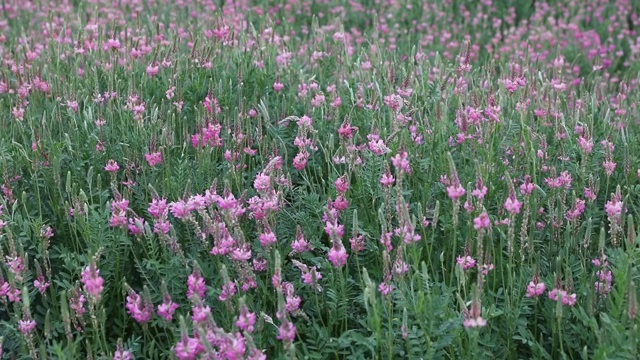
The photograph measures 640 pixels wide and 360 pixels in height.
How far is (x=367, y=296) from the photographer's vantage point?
197 cm

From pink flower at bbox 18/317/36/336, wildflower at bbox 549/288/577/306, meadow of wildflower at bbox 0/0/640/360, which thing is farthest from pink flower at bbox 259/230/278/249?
wildflower at bbox 549/288/577/306

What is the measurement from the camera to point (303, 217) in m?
2.67

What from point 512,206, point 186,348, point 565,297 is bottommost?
point 565,297

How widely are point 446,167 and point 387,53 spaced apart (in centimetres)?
167

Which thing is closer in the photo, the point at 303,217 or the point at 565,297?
the point at 565,297

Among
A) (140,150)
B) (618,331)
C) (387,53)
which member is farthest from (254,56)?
(618,331)

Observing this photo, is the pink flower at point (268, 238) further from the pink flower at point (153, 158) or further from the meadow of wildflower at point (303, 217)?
the pink flower at point (153, 158)

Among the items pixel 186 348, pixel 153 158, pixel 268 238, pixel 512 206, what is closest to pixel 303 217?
pixel 268 238

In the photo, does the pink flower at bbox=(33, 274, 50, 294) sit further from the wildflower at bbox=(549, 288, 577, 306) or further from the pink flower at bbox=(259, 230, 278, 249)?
the wildflower at bbox=(549, 288, 577, 306)

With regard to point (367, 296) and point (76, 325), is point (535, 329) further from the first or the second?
point (76, 325)

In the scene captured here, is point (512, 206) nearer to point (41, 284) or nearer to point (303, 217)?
point (303, 217)

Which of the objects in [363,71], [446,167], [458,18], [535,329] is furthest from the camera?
[458,18]

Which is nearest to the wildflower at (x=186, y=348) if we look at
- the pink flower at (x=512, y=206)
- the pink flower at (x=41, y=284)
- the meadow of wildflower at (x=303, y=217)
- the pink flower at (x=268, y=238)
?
the meadow of wildflower at (x=303, y=217)

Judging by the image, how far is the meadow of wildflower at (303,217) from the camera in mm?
2170
